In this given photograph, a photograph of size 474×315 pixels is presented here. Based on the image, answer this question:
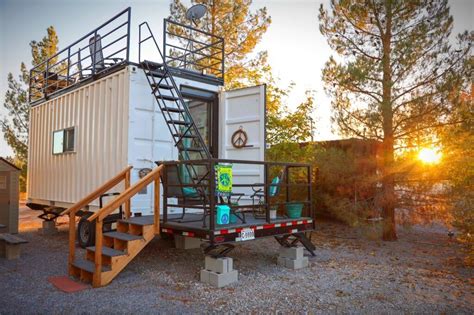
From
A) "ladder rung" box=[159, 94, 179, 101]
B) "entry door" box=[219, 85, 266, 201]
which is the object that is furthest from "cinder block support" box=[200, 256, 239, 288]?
"ladder rung" box=[159, 94, 179, 101]

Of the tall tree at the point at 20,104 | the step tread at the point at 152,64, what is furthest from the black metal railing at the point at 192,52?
the tall tree at the point at 20,104

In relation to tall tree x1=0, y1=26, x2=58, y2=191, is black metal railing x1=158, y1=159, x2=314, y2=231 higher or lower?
lower

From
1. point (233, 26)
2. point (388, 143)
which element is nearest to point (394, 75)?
point (388, 143)

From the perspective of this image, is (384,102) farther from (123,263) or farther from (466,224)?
(123,263)

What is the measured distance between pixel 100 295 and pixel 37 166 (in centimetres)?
672

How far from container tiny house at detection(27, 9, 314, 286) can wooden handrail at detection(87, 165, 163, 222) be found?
2 cm

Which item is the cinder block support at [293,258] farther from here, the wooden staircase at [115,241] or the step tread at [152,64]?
the step tread at [152,64]

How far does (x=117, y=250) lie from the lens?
5586 mm

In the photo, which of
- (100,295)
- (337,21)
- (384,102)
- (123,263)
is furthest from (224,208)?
(337,21)

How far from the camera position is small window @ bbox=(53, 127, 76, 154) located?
8.73 m

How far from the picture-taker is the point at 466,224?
22.6ft

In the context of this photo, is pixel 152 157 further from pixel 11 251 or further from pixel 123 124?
pixel 11 251

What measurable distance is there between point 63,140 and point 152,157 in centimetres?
304

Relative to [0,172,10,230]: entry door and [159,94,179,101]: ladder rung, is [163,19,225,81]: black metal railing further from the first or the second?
[0,172,10,230]: entry door
